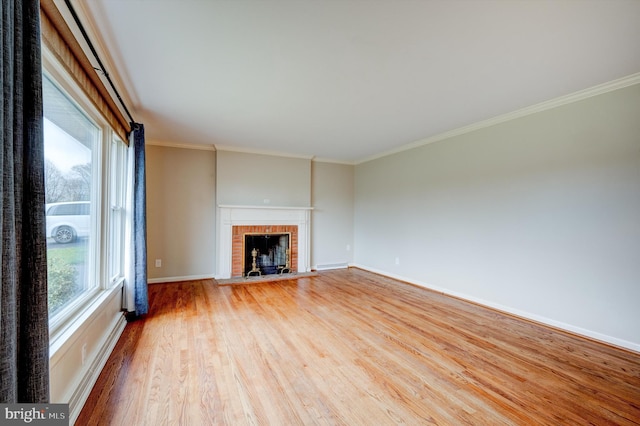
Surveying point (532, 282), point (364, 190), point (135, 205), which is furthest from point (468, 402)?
point (364, 190)

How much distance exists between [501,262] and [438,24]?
9.71 ft

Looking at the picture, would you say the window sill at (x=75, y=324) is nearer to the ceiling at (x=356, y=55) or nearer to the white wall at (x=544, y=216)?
the ceiling at (x=356, y=55)

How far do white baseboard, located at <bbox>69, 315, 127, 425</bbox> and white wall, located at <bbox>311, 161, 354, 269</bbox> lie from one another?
3.84 m

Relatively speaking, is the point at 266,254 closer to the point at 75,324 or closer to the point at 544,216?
the point at 75,324

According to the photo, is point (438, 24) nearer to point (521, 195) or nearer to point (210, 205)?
point (521, 195)

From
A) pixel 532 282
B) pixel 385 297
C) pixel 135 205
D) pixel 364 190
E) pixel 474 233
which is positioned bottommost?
pixel 385 297

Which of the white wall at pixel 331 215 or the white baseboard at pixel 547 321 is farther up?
the white wall at pixel 331 215

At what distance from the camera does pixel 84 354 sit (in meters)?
1.91

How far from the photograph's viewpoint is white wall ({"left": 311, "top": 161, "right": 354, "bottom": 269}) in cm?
604

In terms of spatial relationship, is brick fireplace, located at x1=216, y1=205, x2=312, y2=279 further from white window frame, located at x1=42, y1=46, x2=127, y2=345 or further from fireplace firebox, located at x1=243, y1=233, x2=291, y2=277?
white window frame, located at x1=42, y1=46, x2=127, y2=345

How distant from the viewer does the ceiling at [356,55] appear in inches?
66.2

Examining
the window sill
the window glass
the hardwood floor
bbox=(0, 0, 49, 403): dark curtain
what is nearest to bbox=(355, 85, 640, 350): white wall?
the hardwood floor

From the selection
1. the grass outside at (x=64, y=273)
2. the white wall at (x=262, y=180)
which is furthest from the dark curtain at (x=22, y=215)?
the white wall at (x=262, y=180)

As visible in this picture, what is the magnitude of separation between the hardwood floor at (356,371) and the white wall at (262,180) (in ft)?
7.65
